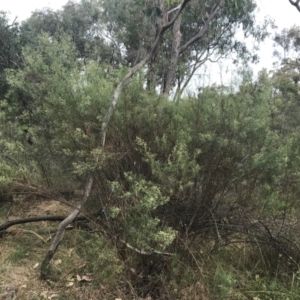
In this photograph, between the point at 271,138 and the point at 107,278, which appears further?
the point at 271,138

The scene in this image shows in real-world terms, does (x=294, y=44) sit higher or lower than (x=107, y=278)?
higher

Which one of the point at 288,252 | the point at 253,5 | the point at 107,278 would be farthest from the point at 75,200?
the point at 253,5

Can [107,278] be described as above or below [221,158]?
below

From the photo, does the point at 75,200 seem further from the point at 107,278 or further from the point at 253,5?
the point at 253,5

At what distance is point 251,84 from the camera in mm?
4645

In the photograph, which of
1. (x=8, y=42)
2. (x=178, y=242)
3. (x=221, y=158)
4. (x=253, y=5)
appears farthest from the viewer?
(x=253, y=5)

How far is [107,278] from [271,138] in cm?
234

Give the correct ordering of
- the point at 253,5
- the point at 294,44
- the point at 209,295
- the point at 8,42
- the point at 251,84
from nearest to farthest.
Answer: the point at 209,295
the point at 251,84
the point at 8,42
the point at 253,5
the point at 294,44

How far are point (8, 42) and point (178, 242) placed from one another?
951 centimetres

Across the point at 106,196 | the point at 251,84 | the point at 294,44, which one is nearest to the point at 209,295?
the point at 106,196

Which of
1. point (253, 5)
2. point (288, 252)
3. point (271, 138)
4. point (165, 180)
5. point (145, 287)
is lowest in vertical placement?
point (145, 287)

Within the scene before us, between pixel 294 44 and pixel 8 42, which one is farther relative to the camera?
pixel 294 44

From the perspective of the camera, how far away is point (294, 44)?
940 inches

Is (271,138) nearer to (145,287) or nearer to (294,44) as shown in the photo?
(145,287)
